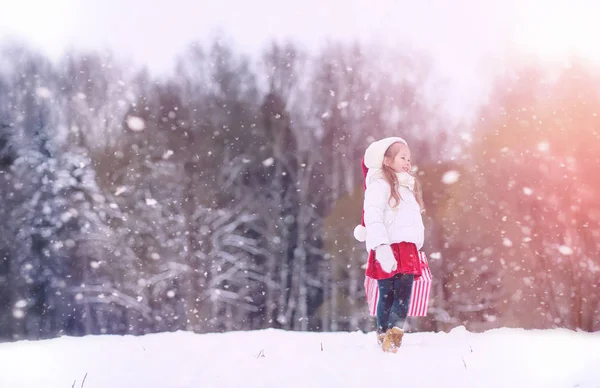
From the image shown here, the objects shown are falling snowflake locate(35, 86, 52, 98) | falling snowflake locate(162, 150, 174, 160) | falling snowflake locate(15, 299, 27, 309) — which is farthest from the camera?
falling snowflake locate(15, 299, 27, 309)

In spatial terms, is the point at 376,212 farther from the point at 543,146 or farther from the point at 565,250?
the point at 565,250

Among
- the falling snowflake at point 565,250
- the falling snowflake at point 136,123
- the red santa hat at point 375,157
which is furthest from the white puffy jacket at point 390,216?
the falling snowflake at point 136,123

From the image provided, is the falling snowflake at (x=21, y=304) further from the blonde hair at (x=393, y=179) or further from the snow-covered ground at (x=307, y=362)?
the blonde hair at (x=393, y=179)

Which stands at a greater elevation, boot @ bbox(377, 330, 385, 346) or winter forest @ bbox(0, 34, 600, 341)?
winter forest @ bbox(0, 34, 600, 341)

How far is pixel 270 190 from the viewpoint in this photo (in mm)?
10281

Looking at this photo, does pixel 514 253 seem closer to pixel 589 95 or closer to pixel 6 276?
pixel 589 95

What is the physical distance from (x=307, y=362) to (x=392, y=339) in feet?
2.35

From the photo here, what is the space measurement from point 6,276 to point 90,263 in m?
1.92

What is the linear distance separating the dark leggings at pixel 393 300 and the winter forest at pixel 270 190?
17.1ft

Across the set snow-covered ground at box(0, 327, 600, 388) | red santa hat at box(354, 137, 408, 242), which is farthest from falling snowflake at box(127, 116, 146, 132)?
red santa hat at box(354, 137, 408, 242)

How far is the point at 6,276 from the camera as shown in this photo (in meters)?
11.1

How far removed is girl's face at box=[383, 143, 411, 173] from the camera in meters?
3.64

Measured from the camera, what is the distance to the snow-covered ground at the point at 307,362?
2559 mm

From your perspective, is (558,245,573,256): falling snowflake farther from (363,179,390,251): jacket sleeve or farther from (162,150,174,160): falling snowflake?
(162,150,174,160): falling snowflake
